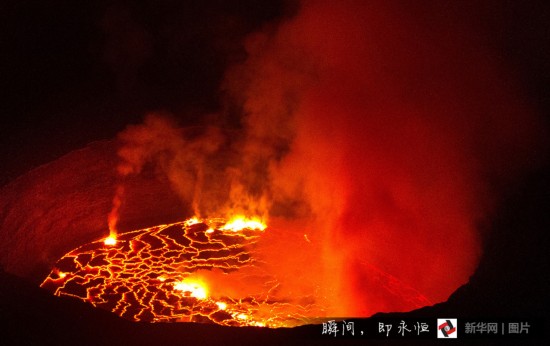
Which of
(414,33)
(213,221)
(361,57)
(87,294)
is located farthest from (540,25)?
(87,294)

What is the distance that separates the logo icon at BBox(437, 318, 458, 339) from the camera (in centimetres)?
322

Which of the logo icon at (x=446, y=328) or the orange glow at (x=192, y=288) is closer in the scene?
the logo icon at (x=446, y=328)

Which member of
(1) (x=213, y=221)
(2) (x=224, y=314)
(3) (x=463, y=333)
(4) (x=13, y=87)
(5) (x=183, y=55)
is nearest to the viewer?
(3) (x=463, y=333)

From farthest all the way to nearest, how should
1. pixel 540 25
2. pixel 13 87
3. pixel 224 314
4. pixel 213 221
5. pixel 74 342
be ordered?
pixel 213 221
pixel 13 87
pixel 540 25
pixel 224 314
pixel 74 342

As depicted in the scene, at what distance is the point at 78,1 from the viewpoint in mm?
6668

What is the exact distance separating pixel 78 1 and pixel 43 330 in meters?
4.61

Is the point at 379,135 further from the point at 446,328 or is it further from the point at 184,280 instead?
the point at 446,328

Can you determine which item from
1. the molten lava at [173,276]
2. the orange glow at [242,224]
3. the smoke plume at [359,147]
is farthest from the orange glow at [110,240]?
the orange glow at [242,224]

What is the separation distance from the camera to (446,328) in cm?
324

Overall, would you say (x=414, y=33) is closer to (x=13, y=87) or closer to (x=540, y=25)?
(x=540, y=25)

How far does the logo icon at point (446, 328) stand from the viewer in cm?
322

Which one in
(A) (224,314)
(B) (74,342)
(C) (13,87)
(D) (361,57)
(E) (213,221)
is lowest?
(B) (74,342)

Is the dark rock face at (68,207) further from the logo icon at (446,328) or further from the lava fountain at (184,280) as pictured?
the logo icon at (446,328)

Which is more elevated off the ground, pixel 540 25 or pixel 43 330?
pixel 540 25
